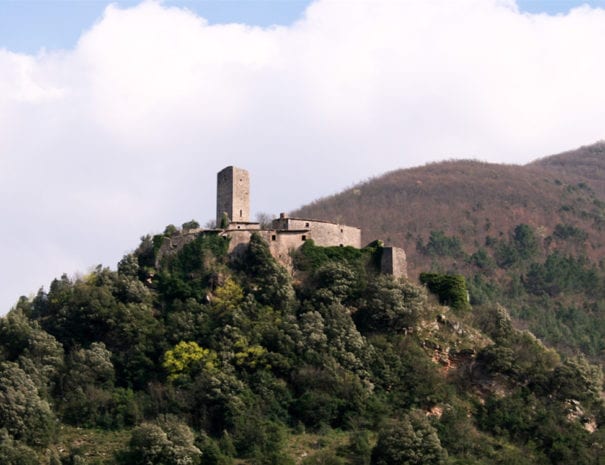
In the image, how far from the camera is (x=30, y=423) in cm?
4847

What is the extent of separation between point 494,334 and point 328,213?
8213 cm

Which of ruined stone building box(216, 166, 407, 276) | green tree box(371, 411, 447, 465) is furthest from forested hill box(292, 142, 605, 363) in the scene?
green tree box(371, 411, 447, 465)

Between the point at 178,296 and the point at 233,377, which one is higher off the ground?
the point at 178,296

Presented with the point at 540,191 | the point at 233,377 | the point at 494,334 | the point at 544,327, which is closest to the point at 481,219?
the point at 540,191

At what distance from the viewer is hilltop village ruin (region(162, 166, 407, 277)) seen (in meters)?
58.4

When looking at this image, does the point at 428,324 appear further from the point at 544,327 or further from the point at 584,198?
the point at 584,198

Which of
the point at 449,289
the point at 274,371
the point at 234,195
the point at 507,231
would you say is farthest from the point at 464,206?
the point at 274,371

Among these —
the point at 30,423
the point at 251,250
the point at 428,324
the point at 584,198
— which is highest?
the point at 584,198

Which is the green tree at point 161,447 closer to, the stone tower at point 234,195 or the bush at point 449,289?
the stone tower at point 234,195

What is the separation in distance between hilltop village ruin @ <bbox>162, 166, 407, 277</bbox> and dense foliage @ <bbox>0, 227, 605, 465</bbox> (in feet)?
2.18

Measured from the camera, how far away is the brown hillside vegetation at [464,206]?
132 m

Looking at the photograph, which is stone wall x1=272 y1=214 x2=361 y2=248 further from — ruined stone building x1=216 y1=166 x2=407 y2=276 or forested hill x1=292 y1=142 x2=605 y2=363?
forested hill x1=292 y1=142 x2=605 y2=363

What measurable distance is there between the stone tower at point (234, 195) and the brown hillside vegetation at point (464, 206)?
→ 55.9m

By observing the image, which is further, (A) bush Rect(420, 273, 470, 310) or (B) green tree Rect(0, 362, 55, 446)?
(A) bush Rect(420, 273, 470, 310)
